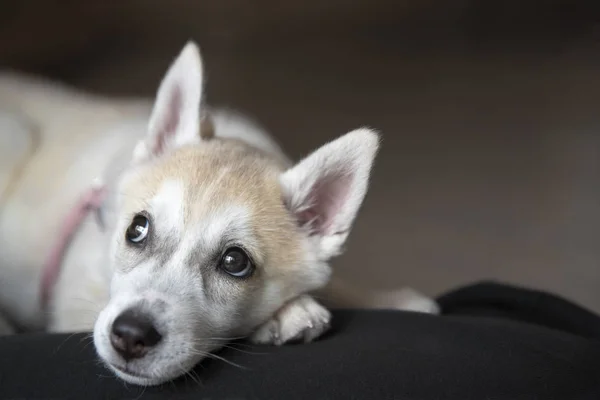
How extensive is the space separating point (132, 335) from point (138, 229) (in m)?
0.35

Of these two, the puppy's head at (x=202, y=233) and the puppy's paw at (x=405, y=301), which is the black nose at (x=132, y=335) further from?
the puppy's paw at (x=405, y=301)

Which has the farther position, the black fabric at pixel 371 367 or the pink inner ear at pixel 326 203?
the pink inner ear at pixel 326 203

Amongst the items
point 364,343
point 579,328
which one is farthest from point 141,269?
point 579,328

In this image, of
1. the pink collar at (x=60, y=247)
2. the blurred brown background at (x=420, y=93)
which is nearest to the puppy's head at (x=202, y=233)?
the pink collar at (x=60, y=247)

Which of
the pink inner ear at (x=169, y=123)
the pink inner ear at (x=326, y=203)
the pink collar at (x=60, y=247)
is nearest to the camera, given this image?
the pink inner ear at (x=326, y=203)

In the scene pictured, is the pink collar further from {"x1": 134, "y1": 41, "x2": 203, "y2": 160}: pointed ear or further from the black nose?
the black nose

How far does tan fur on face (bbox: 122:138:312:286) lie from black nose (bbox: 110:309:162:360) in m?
0.27

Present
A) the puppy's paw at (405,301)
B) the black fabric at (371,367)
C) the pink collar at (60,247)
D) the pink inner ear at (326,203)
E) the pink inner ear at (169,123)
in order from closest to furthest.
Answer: the black fabric at (371,367), the pink inner ear at (326,203), the pink inner ear at (169,123), the puppy's paw at (405,301), the pink collar at (60,247)

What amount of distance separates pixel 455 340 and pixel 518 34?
14.2 ft

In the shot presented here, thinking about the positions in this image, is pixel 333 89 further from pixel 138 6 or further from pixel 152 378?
pixel 152 378

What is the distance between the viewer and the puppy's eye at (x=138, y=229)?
1.60m

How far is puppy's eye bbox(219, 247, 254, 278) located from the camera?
5.12 feet

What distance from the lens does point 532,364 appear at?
1465mm

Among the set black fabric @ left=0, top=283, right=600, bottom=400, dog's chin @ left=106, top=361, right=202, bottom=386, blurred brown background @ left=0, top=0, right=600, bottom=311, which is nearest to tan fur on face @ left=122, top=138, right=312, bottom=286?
black fabric @ left=0, top=283, right=600, bottom=400
